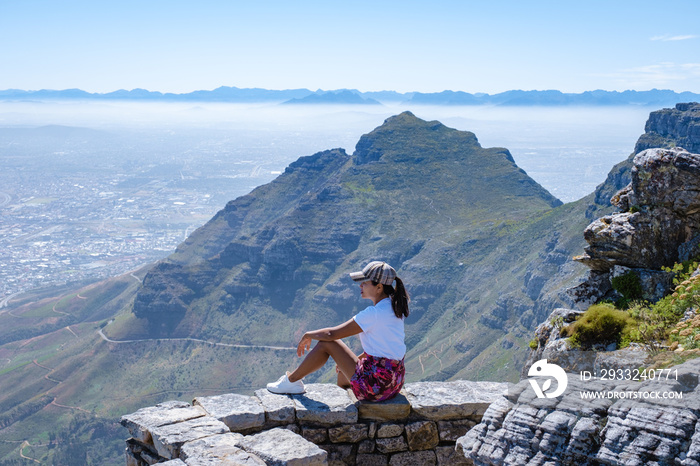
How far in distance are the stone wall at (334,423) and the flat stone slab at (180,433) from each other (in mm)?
14

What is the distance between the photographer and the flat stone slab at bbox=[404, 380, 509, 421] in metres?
9.32

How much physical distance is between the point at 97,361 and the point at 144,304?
2918 cm

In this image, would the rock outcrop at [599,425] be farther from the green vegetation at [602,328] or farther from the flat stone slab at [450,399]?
the flat stone slab at [450,399]

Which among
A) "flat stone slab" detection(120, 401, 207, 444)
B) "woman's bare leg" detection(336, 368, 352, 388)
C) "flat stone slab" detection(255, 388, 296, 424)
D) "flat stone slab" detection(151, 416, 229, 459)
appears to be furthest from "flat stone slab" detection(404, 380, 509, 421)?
"flat stone slab" detection(120, 401, 207, 444)

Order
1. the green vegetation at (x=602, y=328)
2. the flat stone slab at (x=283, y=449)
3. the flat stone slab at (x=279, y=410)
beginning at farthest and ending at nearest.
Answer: the green vegetation at (x=602, y=328) → the flat stone slab at (x=279, y=410) → the flat stone slab at (x=283, y=449)

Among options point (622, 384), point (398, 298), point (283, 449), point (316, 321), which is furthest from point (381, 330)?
point (316, 321)

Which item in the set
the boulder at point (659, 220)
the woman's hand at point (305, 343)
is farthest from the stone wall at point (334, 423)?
the boulder at point (659, 220)

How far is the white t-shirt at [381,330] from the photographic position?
9.29 metres

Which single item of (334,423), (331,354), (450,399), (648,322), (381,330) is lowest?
(334,423)

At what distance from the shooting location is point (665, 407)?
6.20 m

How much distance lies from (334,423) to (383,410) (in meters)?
0.79

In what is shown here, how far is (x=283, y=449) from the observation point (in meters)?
7.64

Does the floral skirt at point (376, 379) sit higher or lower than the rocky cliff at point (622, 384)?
lower

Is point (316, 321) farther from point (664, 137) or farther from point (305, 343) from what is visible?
point (305, 343)
